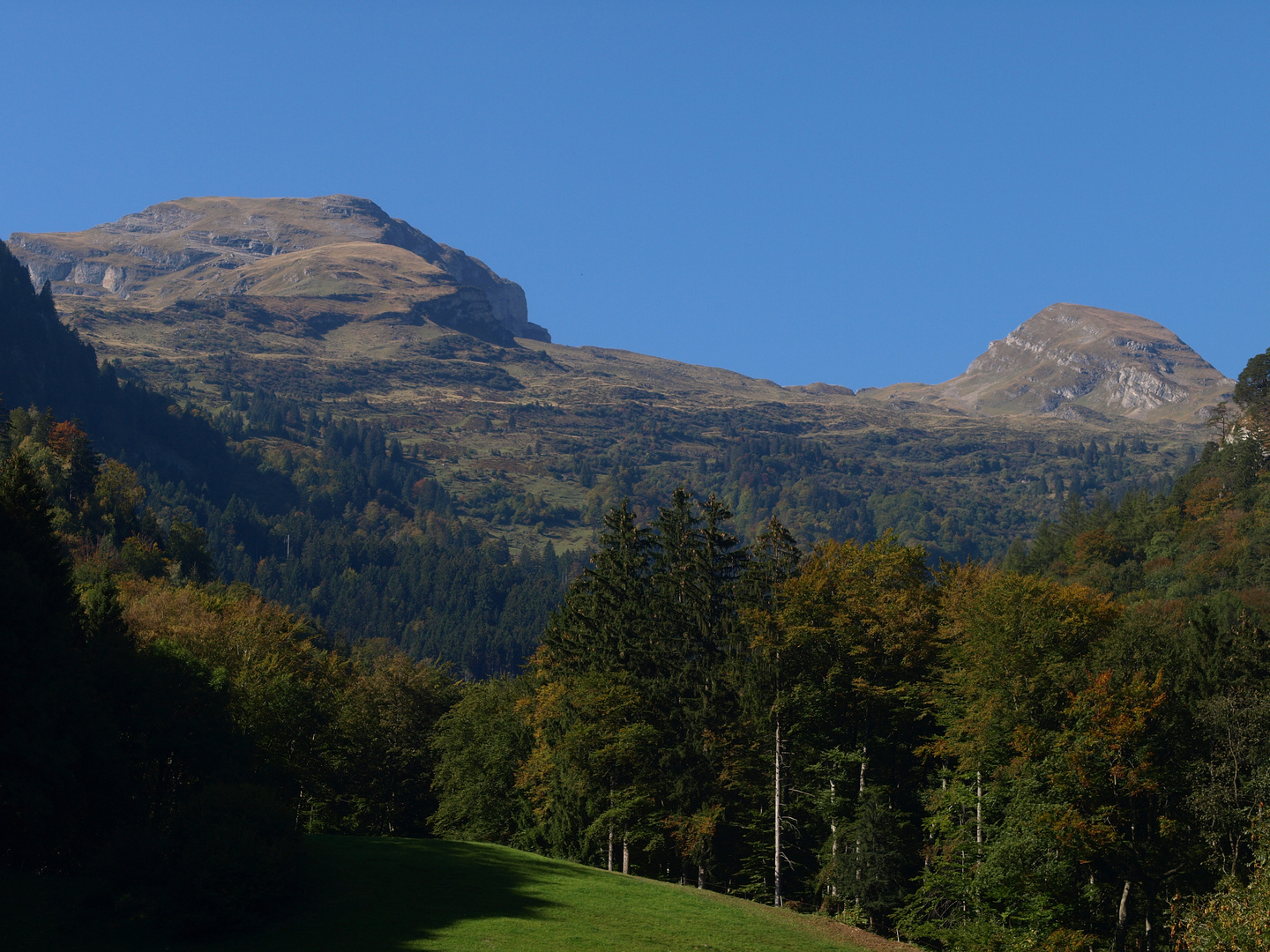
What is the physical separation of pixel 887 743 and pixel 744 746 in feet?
23.5

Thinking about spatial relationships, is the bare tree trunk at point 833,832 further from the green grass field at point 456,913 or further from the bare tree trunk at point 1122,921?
the bare tree trunk at point 1122,921

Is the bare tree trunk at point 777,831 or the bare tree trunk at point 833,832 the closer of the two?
the bare tree trunk at point 833,832

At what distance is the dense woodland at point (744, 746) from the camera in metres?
39.7

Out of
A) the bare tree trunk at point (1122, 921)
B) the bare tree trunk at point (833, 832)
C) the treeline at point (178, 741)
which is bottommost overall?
the bare tree trunk at point (1122, 921)

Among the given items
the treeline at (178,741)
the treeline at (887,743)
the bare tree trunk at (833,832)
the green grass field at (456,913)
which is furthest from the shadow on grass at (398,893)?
the bare tree trunk at (833,832)

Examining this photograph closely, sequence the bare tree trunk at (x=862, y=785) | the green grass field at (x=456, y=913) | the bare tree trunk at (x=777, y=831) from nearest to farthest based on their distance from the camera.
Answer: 1. the green grass field at (x=456, y=913)
2. the bare tree trunk at (x=862, y=785)
3. the bare tree trunk at (x=777, y=831)

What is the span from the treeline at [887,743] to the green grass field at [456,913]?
9.35 meters

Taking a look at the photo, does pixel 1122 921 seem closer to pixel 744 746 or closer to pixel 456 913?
pixel 744 746

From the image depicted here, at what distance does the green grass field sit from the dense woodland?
5.82 ft

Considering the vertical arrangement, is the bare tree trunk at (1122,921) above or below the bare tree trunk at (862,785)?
below

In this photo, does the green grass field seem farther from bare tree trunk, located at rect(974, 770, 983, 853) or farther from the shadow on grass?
bare tree trunk, located at rect(974, 770, 983, 853)

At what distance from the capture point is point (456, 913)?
3766 cm

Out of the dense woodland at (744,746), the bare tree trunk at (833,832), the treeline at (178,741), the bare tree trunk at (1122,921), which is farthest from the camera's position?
the bare tree trunk at (833,832)

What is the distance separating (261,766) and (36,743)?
1971cm
